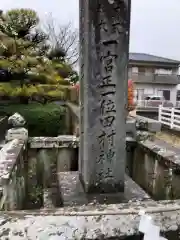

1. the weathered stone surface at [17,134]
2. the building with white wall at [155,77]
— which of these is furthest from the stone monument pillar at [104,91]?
the building with white wall at [155,77]

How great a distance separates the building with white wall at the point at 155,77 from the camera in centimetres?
2769

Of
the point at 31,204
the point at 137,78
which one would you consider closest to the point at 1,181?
the point at 31,204

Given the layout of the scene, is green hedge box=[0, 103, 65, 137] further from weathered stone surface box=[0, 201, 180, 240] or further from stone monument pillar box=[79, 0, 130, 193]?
weathered stone surface box=[0, 201, 180, 240]

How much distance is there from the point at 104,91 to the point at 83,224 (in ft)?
3.86

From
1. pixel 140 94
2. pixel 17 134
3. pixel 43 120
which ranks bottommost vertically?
pixel 43 120

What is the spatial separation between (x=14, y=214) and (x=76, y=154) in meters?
2.27

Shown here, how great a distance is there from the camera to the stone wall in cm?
248

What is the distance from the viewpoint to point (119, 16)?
1934 millimetres

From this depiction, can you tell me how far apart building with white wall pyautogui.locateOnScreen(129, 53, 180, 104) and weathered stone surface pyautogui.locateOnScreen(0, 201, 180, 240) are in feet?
88.3

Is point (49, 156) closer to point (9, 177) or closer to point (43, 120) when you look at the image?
point (9, 177)

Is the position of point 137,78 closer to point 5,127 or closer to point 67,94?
point 67,94

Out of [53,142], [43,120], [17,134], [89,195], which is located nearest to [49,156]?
[53,142]

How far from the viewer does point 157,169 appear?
9.11ft

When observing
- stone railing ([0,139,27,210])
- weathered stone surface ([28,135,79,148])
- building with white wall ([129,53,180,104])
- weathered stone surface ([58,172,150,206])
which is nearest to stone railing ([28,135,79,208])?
weathered stone surface ([28,135,79,148])
